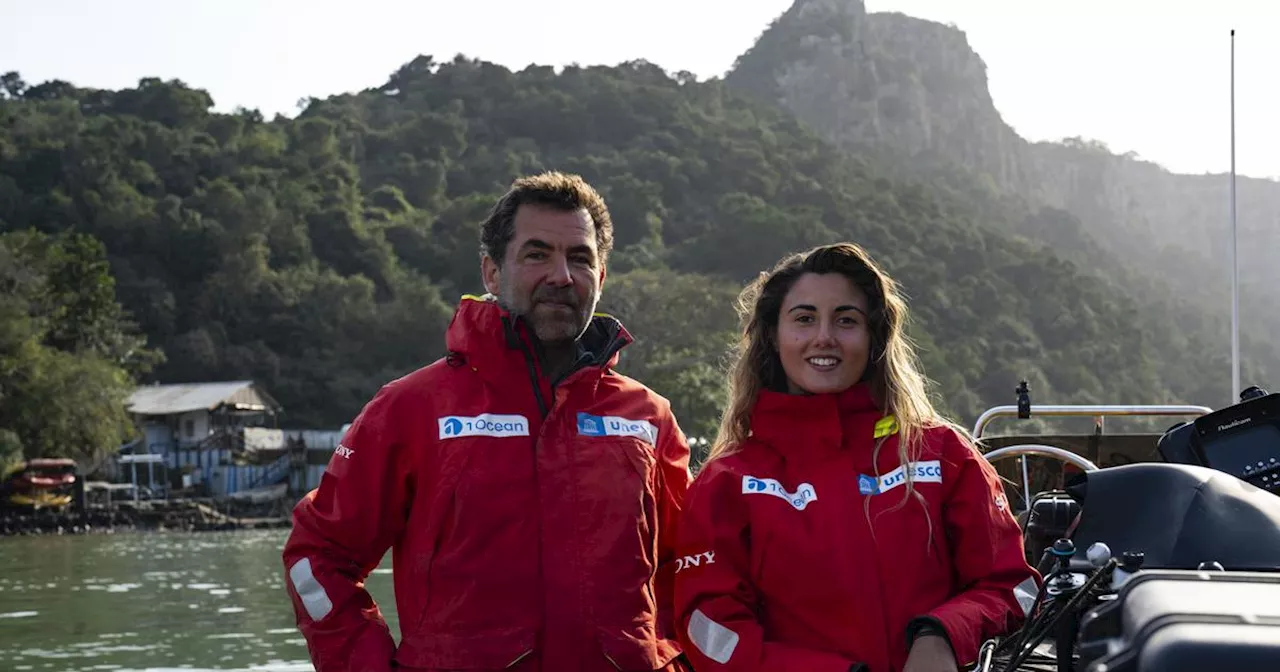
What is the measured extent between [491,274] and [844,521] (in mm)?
1068

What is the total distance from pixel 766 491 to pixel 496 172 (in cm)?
10481

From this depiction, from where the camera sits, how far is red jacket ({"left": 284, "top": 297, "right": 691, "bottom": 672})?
3.40 meters

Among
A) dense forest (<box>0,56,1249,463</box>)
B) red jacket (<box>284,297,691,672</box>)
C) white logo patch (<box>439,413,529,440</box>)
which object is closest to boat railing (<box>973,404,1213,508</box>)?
red jacket (<box>284,297,691,672</box>)

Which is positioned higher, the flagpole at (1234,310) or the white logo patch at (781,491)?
the flagpole at (1234,310)

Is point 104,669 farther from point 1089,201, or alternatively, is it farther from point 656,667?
point 1089,201

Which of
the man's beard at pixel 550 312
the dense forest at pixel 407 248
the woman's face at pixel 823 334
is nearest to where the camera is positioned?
the woman's face at pixel 823 334

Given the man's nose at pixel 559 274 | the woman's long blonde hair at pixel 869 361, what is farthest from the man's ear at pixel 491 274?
the woman's long blonde hair at pixel 869 361

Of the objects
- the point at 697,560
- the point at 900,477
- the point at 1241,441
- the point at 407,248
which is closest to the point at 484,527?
the point at 697,560

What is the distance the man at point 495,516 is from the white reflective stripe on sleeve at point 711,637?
302mm

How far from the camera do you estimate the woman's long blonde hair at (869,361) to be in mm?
3369

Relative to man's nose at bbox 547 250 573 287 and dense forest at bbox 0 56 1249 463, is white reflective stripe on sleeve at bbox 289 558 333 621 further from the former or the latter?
dense forest at bbox 0 56 1249 463

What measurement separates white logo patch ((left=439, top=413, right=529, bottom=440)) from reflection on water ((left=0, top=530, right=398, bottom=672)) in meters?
15.8

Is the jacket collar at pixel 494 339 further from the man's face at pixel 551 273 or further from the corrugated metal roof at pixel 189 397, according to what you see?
the corrugated metal roof at pixel 189 397

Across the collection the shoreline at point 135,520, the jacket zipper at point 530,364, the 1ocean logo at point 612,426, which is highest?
the jacket zipper at point 530,364
